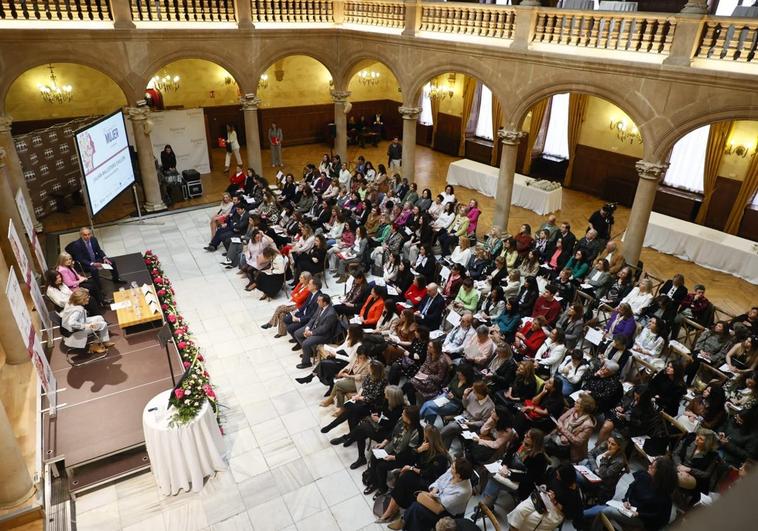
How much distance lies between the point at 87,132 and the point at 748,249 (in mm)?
14168

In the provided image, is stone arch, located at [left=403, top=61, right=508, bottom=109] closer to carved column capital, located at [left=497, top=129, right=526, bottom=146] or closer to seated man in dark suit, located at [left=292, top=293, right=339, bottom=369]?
carved column capital, located at [left=497, top=129, right=526, bottom=146]

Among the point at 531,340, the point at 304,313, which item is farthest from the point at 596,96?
the point at 304,313

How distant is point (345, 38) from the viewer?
16.6 m

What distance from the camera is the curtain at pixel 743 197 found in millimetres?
13123

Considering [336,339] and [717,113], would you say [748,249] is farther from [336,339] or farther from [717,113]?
[336,339]

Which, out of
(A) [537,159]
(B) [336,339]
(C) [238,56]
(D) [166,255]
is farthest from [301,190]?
(A) [537,159]

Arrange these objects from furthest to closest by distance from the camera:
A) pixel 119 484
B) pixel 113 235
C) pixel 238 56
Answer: pixel 238 56 < pixel 113 235 < pixel 119 484

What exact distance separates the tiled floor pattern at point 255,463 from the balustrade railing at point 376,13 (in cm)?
893

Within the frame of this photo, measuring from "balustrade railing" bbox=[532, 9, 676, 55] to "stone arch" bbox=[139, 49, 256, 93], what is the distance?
8272mm

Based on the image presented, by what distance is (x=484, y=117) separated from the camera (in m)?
19.7

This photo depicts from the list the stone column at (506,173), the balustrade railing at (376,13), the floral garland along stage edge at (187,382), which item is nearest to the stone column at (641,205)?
the stone column at (506,173)

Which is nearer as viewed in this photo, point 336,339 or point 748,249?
point 336,339

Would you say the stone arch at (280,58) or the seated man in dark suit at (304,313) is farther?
the stone arch at (280,58)

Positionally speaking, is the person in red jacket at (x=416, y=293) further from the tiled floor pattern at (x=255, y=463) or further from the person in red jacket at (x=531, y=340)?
the tiled floor pattern at (x=255, y=463)
